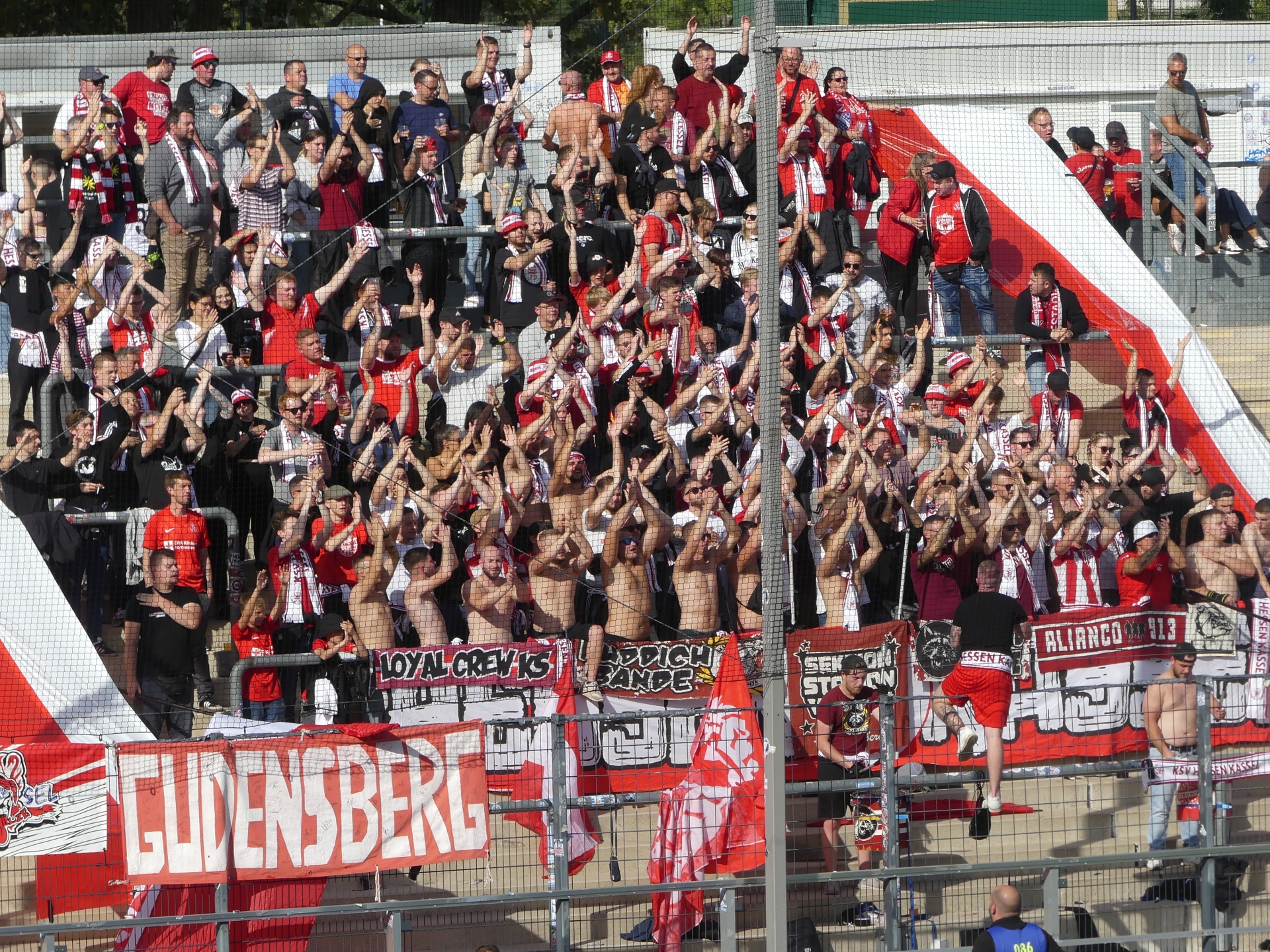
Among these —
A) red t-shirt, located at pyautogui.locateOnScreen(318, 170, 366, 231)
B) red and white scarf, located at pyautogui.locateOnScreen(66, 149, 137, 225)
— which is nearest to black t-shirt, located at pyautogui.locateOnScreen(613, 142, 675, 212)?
red t-shirt, located at pyautogui.locateOnScreen(318, 170, 366, 231)

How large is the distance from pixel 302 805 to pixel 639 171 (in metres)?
5.62

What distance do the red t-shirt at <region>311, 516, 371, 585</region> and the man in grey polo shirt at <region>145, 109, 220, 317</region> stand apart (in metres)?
2.41

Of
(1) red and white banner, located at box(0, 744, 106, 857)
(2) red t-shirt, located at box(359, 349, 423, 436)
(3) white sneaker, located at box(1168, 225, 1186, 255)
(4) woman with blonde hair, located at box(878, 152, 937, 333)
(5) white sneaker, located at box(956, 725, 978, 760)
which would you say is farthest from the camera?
(3) white sneaker, located at box(1168, 225, 1186, 255)

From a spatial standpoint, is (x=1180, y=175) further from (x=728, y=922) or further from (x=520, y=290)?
(x=728, y=922)

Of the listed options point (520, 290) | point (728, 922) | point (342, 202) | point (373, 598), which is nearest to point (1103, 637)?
point (728, 922)

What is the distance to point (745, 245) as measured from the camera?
1116 cm

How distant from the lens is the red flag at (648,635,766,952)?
279 inches

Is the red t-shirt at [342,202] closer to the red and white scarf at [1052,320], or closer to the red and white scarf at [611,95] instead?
the red and white scarf at [611,95]

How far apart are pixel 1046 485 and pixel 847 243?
222 cm

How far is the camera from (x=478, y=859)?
23.7 feet

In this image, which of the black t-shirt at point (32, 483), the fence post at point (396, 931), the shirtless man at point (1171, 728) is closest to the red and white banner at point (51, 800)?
the fence post at point (396, 931)

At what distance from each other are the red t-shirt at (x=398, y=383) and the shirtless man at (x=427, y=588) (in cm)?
101

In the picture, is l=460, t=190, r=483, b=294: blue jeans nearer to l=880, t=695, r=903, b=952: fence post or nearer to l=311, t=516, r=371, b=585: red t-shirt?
l=311, t=516, r=371, b=585: red t-shirt

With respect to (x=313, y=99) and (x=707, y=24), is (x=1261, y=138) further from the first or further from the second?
(x=313, y=99)
